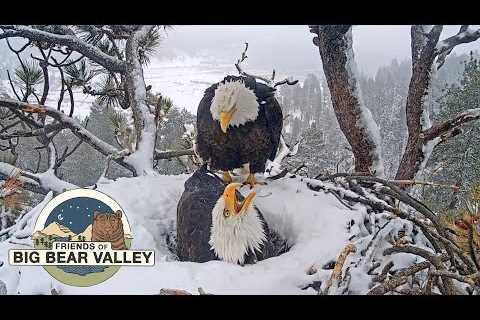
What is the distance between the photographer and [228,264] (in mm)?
1933

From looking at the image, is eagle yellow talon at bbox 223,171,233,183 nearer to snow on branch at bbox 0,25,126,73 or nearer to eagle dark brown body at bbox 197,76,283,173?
eagle dark brown body at bbox 197,76,283,173

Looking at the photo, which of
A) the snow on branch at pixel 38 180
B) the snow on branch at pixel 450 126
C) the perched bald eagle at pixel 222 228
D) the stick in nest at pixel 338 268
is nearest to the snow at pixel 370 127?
the snow on branch at pixel 450 126

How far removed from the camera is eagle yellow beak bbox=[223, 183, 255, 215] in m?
1.90

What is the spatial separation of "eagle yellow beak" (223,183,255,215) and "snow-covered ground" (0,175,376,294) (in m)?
0.08

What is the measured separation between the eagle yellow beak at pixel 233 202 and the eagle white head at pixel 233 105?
0.20 metres

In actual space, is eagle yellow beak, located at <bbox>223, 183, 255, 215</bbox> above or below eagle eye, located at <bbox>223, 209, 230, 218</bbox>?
above

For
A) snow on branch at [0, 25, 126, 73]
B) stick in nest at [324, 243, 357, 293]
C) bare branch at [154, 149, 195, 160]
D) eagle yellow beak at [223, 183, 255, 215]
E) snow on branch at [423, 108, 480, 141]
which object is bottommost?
stick in nest at [324, 243, 357, 293]

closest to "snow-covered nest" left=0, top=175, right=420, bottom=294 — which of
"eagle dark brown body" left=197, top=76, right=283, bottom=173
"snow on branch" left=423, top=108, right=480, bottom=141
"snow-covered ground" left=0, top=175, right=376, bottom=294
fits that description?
"snow-covered ground" left=0, top=175, right=376, bottom=294

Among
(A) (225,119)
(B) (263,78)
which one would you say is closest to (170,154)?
(A) (225,119)

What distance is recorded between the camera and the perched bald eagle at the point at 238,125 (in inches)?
76.4
